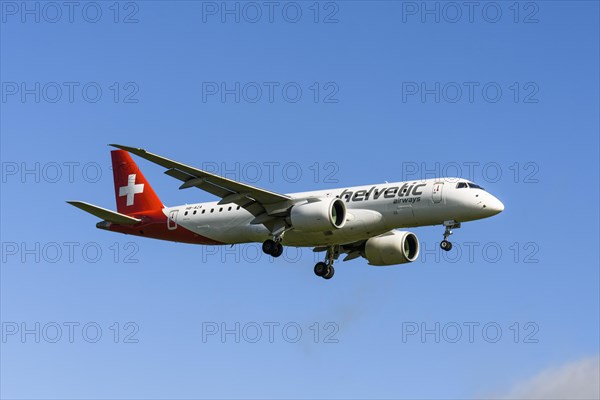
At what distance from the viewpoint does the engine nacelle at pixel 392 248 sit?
61.1 meters

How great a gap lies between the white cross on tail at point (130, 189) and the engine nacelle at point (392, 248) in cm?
1381

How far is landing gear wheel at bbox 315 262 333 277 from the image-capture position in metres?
61.7

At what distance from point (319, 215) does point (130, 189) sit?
15432 mm

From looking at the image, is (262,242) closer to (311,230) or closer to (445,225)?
(311,230)

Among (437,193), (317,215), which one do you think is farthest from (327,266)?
(437,193)

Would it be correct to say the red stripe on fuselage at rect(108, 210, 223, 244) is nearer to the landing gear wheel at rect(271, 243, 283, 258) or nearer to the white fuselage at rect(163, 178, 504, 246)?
the white fuselage at rect(163, 178, 504, 246)

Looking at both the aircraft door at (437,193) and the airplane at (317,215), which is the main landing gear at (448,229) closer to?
the airplane at (317,215)

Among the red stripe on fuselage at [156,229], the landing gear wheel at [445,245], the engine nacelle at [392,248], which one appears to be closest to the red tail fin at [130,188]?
the red stripe on fuselage at [156,229]

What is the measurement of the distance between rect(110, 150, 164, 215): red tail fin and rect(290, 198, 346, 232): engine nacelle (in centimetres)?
1104

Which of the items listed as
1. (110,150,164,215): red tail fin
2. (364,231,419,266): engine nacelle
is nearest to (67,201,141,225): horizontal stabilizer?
(110,150,164,215): red tail fin

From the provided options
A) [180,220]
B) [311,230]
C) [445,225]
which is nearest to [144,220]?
[180,220]

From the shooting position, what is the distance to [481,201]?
55.3 m

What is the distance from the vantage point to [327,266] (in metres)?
62.0

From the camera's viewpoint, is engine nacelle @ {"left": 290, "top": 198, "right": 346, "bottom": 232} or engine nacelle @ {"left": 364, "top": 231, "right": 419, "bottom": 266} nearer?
engine nacelle @ {"left": 290, "top": 198, "right": 346, "bottom": 232}
